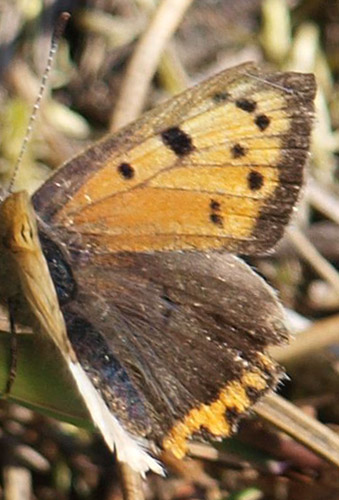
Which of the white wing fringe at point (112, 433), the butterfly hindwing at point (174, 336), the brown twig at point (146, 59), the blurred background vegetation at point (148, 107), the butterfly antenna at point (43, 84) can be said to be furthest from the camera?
the brown twig at point (146, 59)

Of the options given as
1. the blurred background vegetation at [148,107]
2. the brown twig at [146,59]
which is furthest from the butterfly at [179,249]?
the brown twig at [146,59]

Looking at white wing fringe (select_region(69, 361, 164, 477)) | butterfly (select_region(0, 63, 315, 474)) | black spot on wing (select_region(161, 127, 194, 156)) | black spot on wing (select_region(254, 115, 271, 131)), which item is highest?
black spot on wing (select_region(254, 115, 271, 131))

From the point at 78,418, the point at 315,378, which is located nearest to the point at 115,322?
the point at 78,418

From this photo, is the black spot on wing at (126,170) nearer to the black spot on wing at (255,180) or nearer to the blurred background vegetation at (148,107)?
the black spot on wing at (255,180)

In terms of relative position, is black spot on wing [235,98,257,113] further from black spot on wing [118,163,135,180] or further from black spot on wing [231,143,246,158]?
black spot on wing [118,163,135,180]

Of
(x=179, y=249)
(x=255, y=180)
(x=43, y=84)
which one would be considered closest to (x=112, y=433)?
(x=179, y=249)

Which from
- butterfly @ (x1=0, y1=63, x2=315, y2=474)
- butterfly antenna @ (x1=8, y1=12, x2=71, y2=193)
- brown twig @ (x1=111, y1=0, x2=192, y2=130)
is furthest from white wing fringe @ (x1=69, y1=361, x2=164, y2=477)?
brown twig @ (x1=111, y1=0, x2=192, y2=130)
